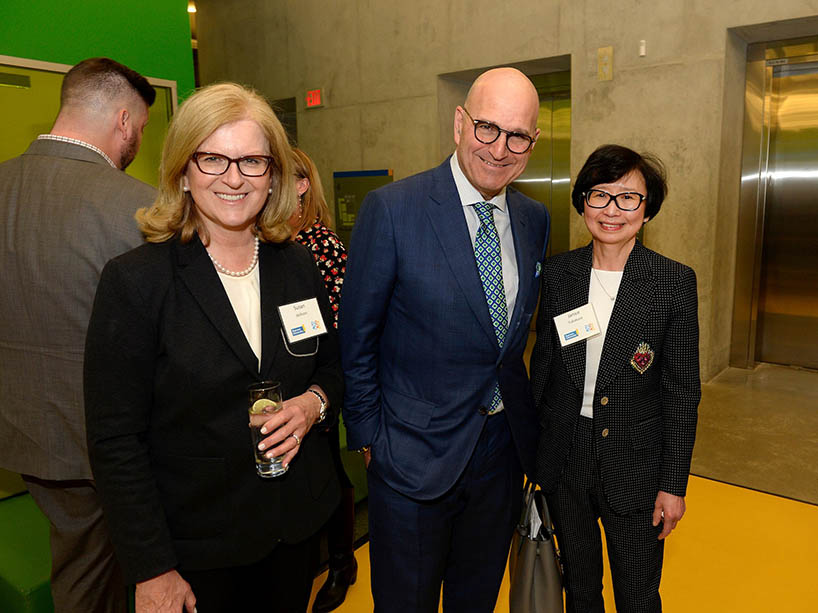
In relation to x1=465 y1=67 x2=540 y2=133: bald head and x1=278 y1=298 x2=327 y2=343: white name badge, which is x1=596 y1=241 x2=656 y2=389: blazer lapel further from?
x1=278 y1=298 x2=327 y2=343: white name badge

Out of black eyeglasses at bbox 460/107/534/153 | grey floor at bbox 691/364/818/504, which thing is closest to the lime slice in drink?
black eyeglasses at bbox 460/107/534/153

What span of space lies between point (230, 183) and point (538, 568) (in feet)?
4.87

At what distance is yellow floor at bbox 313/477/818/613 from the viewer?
2.40 metres

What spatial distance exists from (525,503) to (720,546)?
149 centimetres

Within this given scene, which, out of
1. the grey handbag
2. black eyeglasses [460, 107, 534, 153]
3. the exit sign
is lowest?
the grey handbag

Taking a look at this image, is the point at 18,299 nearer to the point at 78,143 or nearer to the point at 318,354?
the point at 78,143

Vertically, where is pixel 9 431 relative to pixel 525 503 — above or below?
above

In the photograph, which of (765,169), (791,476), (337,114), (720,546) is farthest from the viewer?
(337,114)

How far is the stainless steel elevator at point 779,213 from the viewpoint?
4973 mm

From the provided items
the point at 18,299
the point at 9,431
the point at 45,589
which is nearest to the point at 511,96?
the point at 18,299

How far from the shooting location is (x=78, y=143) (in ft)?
6.06

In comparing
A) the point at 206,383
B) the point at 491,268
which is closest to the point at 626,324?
the point at 491,268

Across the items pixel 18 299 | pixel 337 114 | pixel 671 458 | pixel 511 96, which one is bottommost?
pixel 671 458

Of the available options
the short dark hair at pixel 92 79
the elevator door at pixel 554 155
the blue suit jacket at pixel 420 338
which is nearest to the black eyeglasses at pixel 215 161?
the blue suit jacket at pixel 420 338
